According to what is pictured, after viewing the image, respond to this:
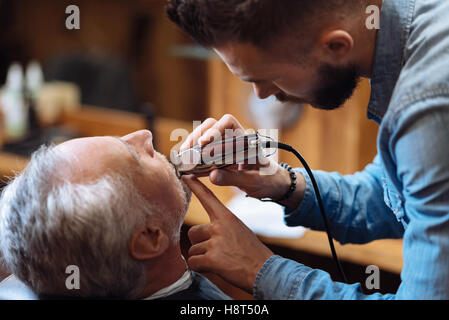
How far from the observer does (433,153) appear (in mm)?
887

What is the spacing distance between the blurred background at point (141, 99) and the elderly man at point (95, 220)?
4.0 inches

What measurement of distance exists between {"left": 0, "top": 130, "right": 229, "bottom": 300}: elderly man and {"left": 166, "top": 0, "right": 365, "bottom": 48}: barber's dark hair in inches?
14.4

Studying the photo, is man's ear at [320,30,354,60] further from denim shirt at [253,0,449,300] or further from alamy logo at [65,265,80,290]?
alamy logo at [65,265,80,290]

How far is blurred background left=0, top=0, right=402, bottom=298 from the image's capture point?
88.1 inches

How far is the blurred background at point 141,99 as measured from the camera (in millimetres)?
2238

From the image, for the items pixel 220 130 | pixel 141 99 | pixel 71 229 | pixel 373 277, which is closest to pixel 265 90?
pixel 220 130

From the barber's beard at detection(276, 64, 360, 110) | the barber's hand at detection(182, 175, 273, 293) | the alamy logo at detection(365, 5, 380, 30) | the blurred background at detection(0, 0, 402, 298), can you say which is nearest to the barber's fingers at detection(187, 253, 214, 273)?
the barber's hand at detection(182, 175, 273, 293)

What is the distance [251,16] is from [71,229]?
543mm

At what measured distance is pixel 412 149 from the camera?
2.97 ft

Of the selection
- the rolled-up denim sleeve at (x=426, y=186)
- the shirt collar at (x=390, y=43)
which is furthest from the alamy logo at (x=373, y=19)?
the rolled-up denim sleeve at (x=426, y=186)

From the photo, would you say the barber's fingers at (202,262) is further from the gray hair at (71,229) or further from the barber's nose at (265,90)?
the barber's nose at (265,90)

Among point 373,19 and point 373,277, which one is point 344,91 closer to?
point 373,19
